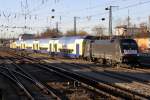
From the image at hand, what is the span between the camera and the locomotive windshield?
1421 inches

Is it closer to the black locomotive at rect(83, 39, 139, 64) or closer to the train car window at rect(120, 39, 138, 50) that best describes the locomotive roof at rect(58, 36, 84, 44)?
the black locomotive at rect(83, 39, 139, 64)

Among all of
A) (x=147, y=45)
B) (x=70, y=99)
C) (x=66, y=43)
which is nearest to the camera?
(x=70, y=99)

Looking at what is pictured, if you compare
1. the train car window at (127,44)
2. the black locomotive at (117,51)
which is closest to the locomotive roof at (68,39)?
the black locomotive at (117,51)

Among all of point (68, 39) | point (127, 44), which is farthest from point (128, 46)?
point (68, 39)

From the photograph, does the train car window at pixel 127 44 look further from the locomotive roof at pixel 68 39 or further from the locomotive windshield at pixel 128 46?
the locomotive roof at pixel 68 39

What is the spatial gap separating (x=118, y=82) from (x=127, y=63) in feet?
39.0

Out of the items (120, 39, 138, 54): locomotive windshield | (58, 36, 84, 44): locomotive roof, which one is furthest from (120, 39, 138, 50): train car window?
(58, 36, 84, 44): locomotive roof

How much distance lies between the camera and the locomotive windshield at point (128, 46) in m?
36.1

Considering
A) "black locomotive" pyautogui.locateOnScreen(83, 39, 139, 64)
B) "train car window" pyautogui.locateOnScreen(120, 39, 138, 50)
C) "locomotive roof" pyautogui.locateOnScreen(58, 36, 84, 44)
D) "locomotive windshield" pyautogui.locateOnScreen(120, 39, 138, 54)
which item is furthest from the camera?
"locomotive roof" pyautogui.locateOnScreen(58, 36, 84, 44)

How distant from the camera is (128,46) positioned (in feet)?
120

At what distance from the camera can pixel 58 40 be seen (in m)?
64.0

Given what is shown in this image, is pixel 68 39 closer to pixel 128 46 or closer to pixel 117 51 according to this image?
pixel 117 51

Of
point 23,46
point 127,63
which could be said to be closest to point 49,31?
point 23,46

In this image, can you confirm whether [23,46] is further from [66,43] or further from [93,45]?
[93,45]
